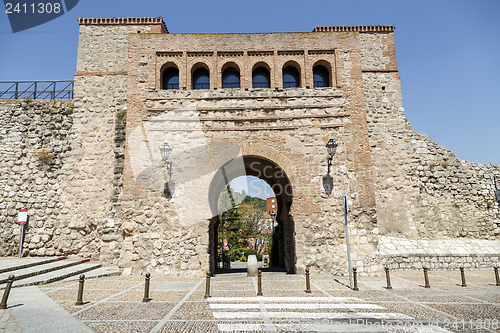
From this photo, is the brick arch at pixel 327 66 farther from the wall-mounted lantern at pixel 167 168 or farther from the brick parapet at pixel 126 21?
the brick parapet at pixel 126 21

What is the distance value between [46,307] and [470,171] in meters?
16.0

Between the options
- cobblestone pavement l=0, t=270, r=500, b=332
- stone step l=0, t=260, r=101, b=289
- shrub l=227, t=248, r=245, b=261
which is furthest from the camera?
shrub l=227, t=248, r=245, b=261

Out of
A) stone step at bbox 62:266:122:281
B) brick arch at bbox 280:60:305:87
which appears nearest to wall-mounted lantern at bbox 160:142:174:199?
stone step at bbox 62:266:122:281

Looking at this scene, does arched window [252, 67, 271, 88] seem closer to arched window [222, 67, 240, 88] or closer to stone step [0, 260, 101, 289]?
arched window [222, 67, 240, 88]

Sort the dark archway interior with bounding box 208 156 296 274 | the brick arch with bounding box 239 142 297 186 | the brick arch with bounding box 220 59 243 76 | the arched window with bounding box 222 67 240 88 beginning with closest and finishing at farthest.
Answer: the brick arch with bounding box 239 142 297 186, the dark archway interior with bounding box 208 156 296 274, the brick arch with bounding box 220 59 243 76, the arched window with bounding box 222 67 240 88

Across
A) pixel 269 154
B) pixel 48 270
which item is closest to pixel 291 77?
pixel 269 154

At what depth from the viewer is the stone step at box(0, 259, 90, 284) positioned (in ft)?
29.2

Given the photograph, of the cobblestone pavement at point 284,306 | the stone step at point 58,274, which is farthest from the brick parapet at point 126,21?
the cobblestone pavement at point 284,306

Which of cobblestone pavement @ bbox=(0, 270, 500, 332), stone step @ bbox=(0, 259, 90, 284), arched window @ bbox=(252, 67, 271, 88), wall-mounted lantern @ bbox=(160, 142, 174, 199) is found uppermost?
arched window @ bbox=(252, 67, 271, 88)

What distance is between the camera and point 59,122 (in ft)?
44.4

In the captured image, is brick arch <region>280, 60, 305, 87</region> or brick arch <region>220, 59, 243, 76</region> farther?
brick arch <region>220, 59, 243, 76</region>

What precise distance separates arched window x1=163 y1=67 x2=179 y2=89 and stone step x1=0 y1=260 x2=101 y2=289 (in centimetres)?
694

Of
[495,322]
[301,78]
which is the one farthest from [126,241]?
[495,322]

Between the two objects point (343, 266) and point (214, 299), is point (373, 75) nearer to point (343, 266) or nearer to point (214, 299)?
point (343, 266)
